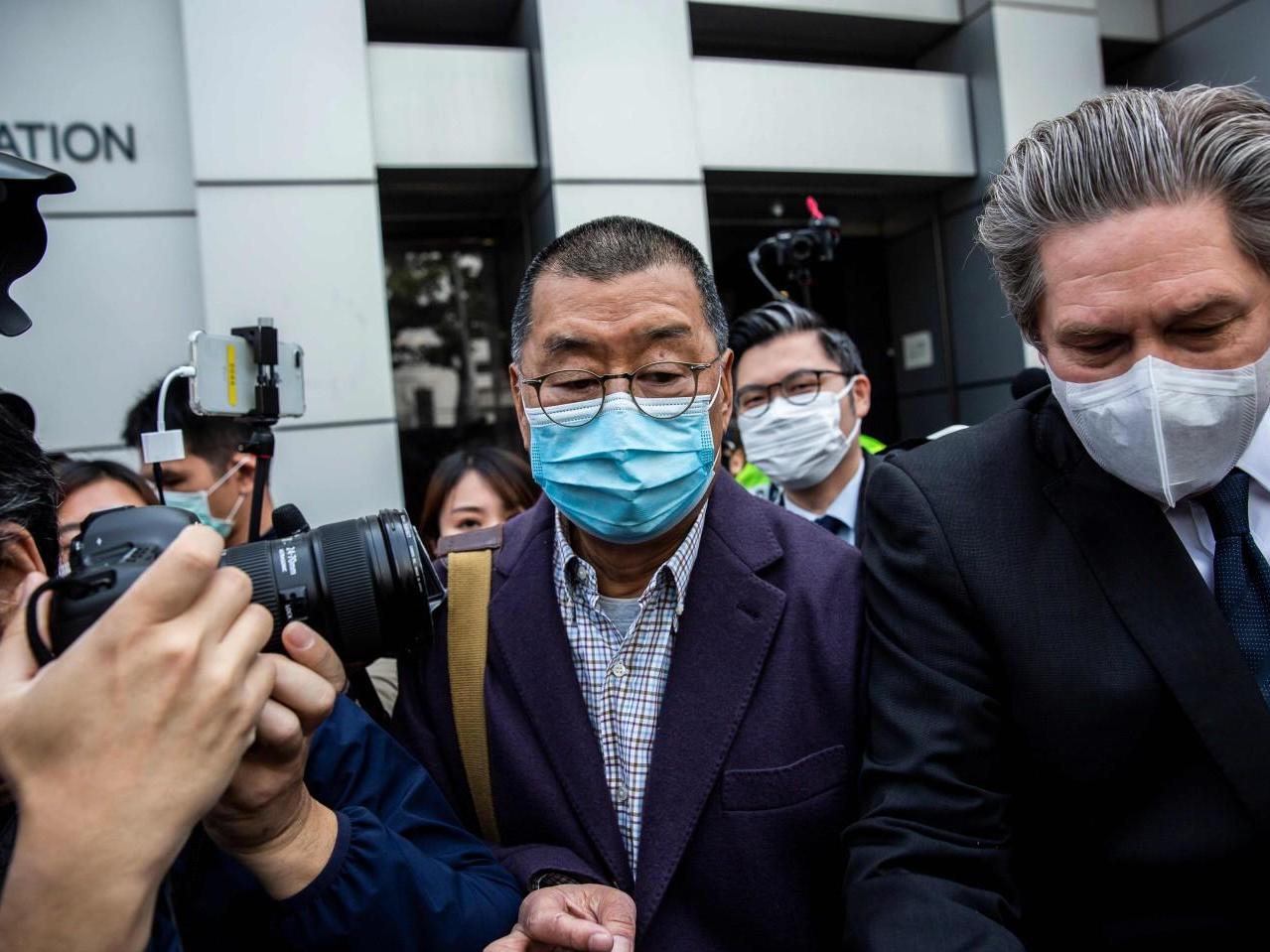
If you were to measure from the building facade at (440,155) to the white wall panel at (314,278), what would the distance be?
0.04 ft

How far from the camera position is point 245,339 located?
229cm

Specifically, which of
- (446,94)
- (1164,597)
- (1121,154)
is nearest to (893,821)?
(1164,597)

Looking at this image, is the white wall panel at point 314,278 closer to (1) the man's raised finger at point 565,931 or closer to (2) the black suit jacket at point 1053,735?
(1) the man's raised finger at point 565,931

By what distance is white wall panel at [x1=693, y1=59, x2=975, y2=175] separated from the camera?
586 centimetres

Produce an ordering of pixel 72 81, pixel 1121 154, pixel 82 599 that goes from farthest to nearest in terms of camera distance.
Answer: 1. pixel 72 81
2. pixel 1121 154
3. pixel 82 599

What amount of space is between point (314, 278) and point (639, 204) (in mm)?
1916

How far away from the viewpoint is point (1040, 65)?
6.25 m

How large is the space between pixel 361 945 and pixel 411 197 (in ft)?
17.6

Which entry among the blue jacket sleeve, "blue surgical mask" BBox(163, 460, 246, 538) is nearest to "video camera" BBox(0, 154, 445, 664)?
the blue jacket sleeve

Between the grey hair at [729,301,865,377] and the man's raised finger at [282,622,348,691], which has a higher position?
the grey hair at [729,301,865,377]

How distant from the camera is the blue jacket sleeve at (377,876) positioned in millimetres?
1263

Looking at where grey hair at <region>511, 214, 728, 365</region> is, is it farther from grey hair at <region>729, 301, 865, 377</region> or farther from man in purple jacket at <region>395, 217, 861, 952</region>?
grey hair at <region>729, 301, 865, 377</region>

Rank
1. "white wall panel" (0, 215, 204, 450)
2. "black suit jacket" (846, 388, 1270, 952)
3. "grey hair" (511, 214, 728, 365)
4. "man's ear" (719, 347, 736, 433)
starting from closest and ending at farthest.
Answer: "black suit jacket" (846, 388, 1270, 952) → "grey hair" (511, 214, 728, 365) → "man's ear" (719, 347, 736, 433) → "white wall panel" (0, 215, 204, 450)

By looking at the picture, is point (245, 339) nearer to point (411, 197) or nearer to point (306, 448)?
point (306, 448)
